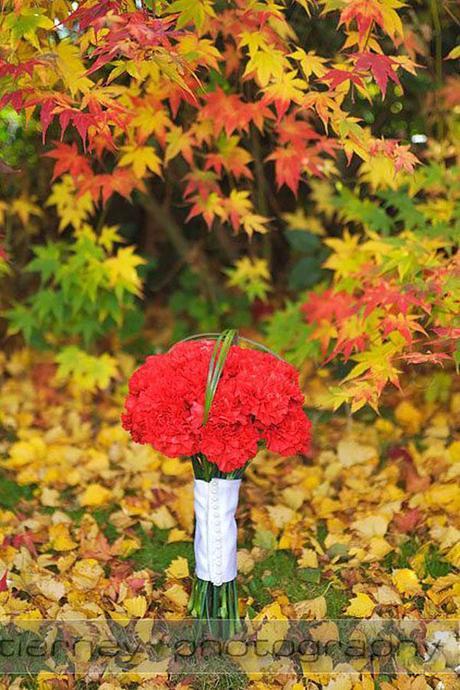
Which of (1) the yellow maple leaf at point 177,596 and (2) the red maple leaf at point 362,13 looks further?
(1) the yellow maple leaf at point 177,596

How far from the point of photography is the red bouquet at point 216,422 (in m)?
2.32

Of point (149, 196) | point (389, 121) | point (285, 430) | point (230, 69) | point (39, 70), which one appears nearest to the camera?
point (285, 430)

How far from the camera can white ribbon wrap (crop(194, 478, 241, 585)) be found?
96.4 inches

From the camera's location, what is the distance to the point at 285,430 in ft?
7.87

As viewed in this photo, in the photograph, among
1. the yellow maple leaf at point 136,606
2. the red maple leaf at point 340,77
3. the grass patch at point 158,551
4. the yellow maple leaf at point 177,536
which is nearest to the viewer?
the red maple leaf at point 340,77

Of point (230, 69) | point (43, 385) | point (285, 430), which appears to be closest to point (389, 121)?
point (230, 69)

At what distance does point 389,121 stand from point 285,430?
2.53 m


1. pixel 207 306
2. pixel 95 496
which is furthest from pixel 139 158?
pixel 207 306

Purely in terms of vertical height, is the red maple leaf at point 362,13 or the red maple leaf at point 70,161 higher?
the red maple leaf at point 362,13

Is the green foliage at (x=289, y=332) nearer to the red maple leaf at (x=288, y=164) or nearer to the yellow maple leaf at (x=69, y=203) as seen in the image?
the red maple leaf at (x=288, y=164)

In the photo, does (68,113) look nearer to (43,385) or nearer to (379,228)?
(379,228)

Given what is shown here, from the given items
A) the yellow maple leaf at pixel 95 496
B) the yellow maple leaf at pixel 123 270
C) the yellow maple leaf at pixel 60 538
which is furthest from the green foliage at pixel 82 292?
the yellow maple leaf at pixel 60 538

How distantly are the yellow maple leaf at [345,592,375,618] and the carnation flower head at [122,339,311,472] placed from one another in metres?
0.56

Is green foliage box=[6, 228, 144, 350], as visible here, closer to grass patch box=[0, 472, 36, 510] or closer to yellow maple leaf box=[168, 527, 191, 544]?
grass patch box=[0, 472, 36, 510]
